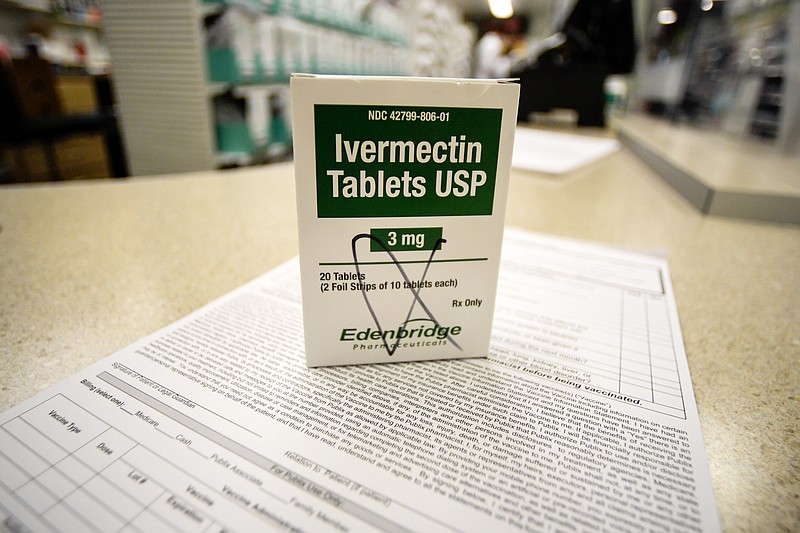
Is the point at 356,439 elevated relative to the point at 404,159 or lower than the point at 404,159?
lower

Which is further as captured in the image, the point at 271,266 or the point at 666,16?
the point at 666,16

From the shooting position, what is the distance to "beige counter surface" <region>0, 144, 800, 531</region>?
0.29m

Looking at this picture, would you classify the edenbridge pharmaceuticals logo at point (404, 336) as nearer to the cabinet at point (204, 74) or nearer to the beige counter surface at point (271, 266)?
the beige counter surface at point (271, 266)

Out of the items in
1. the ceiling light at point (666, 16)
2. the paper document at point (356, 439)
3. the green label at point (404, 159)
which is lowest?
the paper document at point (356, 439)

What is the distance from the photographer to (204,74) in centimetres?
186

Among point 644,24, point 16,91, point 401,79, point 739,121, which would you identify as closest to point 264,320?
point 401,79

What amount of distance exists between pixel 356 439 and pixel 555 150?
1207 millimetres

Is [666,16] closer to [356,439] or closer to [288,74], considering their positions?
[288,74]

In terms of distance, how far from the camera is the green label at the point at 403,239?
0.31 metres

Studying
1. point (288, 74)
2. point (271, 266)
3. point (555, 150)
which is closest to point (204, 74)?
point (288, 74)

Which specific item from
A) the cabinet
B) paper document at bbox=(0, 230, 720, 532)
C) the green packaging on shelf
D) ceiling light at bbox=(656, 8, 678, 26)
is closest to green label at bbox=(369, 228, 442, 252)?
the green packaging on shelf

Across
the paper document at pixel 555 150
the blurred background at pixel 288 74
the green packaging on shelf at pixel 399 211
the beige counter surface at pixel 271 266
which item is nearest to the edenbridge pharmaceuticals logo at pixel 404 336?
the green packaging on shelf at pixel 399 211

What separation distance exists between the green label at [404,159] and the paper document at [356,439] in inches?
5.4

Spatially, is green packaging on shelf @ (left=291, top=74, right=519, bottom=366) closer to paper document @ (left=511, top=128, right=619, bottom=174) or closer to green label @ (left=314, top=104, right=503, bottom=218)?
green label @ (left=314, top=104, right=503, bottom=218)
